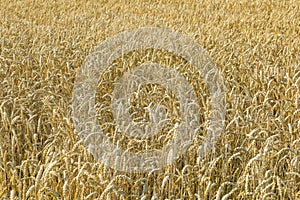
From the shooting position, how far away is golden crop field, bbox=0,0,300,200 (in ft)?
7.47

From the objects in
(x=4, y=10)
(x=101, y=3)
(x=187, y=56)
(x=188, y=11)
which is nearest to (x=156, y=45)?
(x=187, y=56)

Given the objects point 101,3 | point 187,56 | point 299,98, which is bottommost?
point 299,98

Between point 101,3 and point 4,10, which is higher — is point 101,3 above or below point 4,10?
above

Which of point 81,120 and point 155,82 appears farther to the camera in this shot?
point 155,82

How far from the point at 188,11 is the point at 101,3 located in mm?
3404

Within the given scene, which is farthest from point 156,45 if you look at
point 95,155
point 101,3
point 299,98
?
point 101,3

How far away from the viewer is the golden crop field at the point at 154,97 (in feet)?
7.47

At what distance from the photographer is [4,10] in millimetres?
10477

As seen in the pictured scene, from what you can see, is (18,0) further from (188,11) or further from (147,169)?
(147,169)

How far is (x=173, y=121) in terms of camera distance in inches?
131

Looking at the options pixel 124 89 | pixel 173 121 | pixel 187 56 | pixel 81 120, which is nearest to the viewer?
pixel 81 120

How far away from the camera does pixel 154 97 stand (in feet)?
12.1

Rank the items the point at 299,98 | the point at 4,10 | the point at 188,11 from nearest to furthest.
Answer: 1. the point at 299,98
2. the point at 188,11
3. the point at 4,10

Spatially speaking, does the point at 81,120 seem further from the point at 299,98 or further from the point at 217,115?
the point at 299,98
